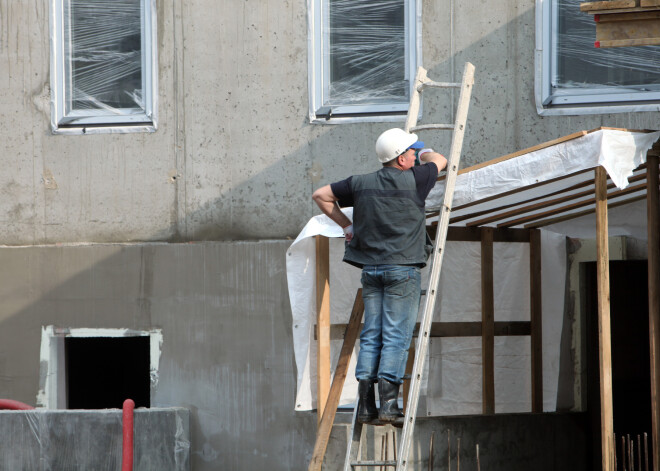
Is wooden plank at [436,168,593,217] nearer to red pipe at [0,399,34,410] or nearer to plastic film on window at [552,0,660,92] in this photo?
plastic film on window at [552,0,660,92]

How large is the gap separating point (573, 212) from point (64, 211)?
4442 millimetres

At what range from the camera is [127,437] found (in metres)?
8.29

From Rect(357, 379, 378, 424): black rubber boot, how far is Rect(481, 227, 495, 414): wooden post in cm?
206

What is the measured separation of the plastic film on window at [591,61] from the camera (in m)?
8.05

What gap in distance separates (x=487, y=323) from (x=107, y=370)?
6451 mm

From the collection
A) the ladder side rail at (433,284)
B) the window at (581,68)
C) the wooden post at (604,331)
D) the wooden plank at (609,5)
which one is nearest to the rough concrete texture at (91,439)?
the ladder side rail at (433,284)

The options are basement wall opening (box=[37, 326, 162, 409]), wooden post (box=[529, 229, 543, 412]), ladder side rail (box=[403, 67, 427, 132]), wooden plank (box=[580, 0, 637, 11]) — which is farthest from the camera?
basement wall opening (box=[37, 326, 162, 409])

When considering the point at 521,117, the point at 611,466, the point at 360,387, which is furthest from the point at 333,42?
the point at 611,466

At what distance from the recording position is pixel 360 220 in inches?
230

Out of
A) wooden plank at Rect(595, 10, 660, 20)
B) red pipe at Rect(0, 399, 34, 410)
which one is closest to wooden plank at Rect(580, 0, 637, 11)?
wooden plank at Rect(595, 10, 660, 20)

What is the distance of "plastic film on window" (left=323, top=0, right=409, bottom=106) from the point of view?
28.0 ft

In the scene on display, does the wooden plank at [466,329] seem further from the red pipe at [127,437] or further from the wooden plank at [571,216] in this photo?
the red pipe at [127,437]

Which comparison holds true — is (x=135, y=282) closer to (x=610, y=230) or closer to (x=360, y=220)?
(x=360, y=220)

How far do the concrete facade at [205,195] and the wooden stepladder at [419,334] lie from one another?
1.91 m
